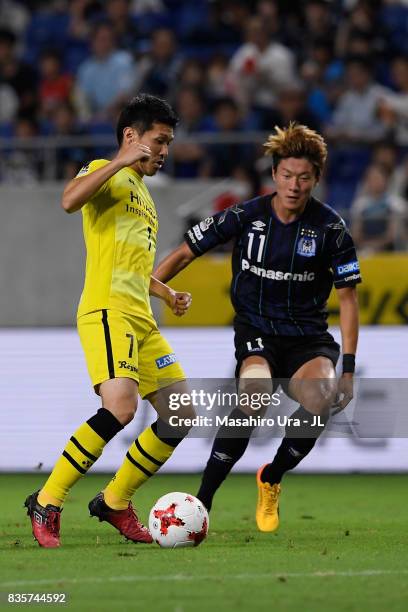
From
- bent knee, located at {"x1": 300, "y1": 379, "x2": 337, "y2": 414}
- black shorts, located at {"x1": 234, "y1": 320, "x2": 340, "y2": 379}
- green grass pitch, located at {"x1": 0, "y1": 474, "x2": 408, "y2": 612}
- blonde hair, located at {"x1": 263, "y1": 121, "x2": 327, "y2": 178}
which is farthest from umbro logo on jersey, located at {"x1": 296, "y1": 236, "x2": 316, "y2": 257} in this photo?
green grass pitch, located at {"x1": 0, "y1": 474, "x2": 408, "y2": 612}

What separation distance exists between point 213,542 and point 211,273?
679 cm

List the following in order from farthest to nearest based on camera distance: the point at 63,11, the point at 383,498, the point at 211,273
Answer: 1. the point at 63,11
2. the point at 211,273
3. the point at 383,498

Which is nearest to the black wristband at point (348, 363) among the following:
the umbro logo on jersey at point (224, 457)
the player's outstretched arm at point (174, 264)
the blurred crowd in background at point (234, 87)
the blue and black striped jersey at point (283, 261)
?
the blue and black striped jersey at point (283, 261)

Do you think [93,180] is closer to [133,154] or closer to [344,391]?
[133,154]

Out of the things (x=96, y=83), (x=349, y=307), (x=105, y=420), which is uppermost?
(x=96, y=83)

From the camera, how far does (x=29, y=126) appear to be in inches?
581

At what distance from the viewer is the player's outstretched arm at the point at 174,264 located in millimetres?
7176

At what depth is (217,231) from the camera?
723 cm

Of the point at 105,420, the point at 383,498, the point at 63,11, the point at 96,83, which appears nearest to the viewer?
the point at 105,420

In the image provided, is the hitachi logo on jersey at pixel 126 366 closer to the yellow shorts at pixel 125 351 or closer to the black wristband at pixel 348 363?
the yellow shorts at pixel 125 351

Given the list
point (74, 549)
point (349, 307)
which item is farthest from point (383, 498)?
point (74, 549)

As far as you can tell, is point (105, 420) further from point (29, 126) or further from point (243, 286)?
point (29, 126)

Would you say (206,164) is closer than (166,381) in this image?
No
